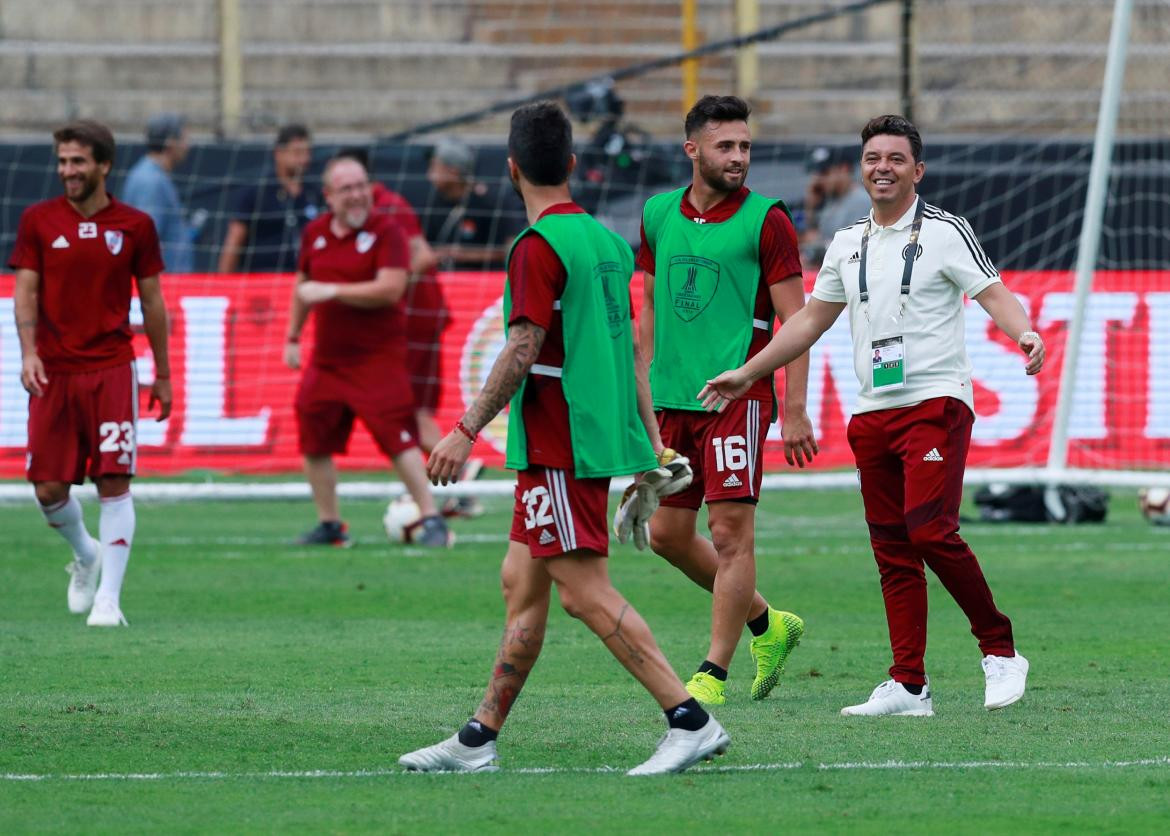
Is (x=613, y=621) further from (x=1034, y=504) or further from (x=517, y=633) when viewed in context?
(x=1034, y=504)

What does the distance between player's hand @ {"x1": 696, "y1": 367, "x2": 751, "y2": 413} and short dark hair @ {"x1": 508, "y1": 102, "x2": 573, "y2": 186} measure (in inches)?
50.3

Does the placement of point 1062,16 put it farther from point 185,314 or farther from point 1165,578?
point 1165,578

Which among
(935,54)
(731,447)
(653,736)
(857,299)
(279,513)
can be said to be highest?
(935,54)

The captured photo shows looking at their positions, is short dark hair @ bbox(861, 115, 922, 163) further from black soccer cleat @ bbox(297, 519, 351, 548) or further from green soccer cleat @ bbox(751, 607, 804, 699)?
black soccer cleat @ bbox(297, 519, 351, 548)

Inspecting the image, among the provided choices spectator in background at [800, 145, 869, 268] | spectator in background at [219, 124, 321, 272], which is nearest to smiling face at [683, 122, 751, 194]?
spectator in background at [219, 124, 321, 272]

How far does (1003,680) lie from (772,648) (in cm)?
89

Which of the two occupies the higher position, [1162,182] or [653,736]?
[1162,182]

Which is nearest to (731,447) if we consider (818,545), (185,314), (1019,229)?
(818,545)

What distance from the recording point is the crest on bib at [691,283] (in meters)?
7.34

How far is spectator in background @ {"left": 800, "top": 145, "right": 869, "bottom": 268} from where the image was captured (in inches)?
667

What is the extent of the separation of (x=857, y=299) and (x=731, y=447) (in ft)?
2.35

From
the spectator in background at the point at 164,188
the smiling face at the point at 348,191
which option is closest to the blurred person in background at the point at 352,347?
the smiling face at the point at 348,191

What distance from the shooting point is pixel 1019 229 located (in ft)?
57.2

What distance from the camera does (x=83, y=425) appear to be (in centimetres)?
938
